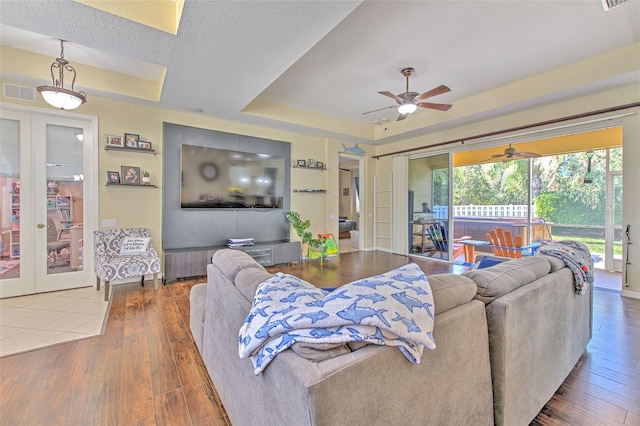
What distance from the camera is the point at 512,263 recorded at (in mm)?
1721

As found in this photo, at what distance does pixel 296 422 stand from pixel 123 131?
15.7ft

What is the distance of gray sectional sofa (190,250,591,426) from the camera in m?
0.80

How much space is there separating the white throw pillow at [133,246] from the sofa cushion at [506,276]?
4.20 m

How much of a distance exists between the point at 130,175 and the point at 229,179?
1.45 metres

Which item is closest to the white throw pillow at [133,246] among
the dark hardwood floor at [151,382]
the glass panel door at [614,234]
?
the dark hardwood floor at [151,382]

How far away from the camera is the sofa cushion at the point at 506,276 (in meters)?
1.38

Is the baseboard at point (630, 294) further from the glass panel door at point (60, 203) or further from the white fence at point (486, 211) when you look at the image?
the glass panel door at point (60, 203)

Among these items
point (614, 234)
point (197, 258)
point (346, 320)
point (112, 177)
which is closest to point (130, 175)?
point (112, 177)

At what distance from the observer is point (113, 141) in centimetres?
403

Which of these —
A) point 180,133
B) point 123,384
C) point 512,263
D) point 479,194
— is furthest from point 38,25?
point 479,194

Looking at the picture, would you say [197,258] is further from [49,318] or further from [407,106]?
[407,106]

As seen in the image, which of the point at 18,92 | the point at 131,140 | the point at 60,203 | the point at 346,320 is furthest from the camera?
the point at 131,140

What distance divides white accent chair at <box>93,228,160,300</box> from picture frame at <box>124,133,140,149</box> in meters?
1.25

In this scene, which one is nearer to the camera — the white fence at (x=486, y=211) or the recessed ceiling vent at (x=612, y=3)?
the recessed ceiling vent at (x=612, y=3)
